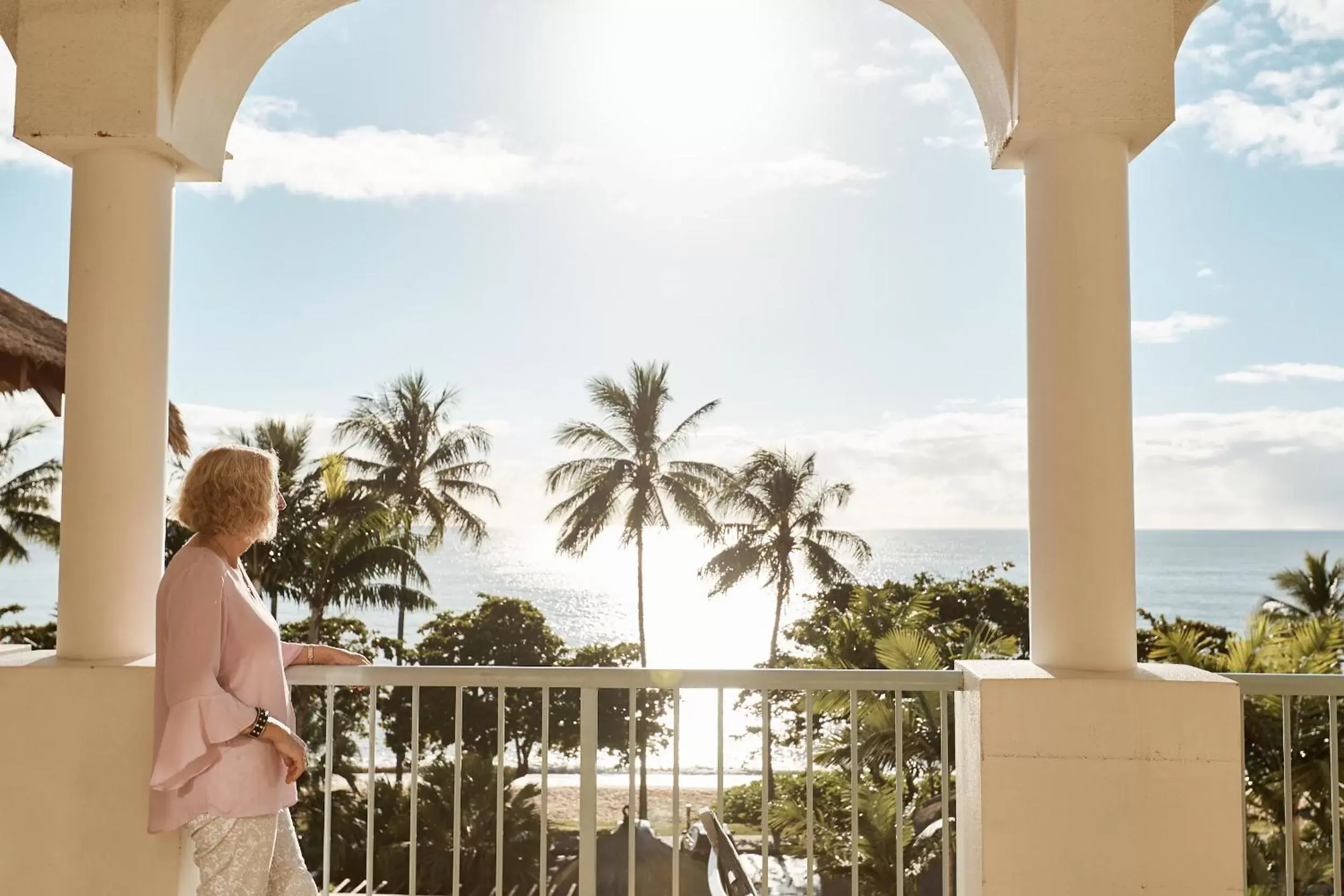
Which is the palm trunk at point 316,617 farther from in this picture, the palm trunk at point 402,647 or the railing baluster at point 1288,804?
the railing baluster at point 1288,804

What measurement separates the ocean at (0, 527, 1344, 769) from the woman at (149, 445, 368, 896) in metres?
22.5

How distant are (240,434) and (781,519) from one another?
1580 centimetres

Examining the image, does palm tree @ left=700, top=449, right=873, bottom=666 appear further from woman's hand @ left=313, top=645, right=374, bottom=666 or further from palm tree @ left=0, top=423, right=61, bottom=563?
woman's hand @ left=313, top=645, right=374, bottom=666

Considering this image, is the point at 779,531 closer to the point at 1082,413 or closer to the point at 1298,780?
the point at 1298,780

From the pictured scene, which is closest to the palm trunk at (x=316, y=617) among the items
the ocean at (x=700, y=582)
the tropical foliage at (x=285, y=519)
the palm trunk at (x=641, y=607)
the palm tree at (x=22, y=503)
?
the tropical foliage at (x=285, y=519)

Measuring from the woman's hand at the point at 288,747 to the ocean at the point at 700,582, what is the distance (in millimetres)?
22491

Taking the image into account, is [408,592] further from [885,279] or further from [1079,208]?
[885,279]

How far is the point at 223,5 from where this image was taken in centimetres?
294

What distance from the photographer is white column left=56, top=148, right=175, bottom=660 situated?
9.25 ft

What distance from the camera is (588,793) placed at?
279 centimetres

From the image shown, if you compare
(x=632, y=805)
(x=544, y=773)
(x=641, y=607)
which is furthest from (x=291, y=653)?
(x=641, y=607)

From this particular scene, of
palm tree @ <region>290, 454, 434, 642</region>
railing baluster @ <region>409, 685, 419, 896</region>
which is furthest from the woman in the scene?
palm tree @ <region>290, 454, 434, 642</region>

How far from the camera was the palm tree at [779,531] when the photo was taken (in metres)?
33.5

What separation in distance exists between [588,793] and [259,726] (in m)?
0.89
